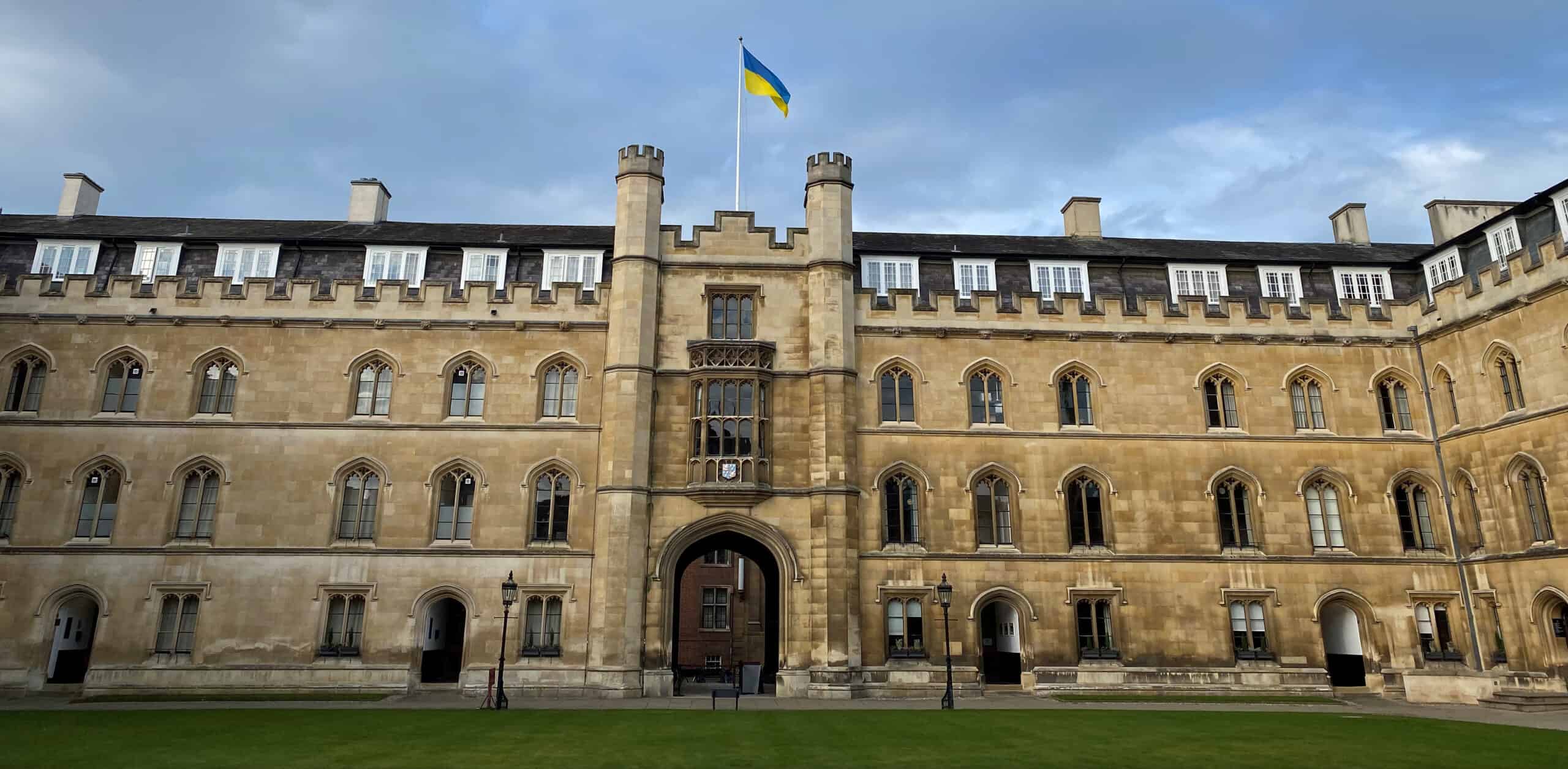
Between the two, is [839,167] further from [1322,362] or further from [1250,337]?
[1322,362]

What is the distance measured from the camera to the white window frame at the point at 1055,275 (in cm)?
3441

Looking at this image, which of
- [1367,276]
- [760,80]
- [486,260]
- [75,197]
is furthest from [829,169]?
[75,197]

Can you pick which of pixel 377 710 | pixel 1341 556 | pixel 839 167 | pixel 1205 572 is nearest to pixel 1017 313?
pixel 839 167

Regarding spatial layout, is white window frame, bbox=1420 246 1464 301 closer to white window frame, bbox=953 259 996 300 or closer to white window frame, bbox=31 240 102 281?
white window frame, bbox=953 259 996 300

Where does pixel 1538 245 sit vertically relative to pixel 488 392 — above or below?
above

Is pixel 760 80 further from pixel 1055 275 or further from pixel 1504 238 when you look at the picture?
pixel 1504 238

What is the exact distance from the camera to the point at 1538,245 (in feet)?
91.1

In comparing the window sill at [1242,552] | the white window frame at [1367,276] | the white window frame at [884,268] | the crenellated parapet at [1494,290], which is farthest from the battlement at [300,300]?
the crenellated parapet at [1494,290]

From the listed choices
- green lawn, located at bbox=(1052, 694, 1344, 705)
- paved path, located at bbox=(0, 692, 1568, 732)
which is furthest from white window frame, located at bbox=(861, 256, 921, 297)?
green lawn, located at bbox=(1052, 694, 1344, 705)

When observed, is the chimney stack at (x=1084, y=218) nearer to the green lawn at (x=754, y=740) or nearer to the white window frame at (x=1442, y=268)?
the white window frame at (x=1442, y=268)

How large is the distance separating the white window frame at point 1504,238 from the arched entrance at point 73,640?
48584 mm

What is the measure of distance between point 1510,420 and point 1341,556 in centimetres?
655

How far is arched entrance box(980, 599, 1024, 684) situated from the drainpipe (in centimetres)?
1465

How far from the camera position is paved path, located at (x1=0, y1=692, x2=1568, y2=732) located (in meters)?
23.8
